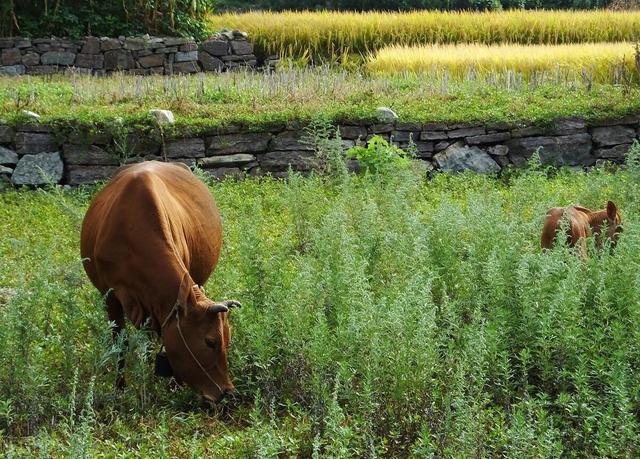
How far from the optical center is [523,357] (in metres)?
5.85

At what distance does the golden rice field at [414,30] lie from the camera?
22.5 meters

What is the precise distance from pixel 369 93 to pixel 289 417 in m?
8.50

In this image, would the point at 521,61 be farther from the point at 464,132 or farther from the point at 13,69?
the point at 13,69

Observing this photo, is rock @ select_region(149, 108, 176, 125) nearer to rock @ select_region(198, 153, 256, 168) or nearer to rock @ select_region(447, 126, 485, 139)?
rock @ select_region(198, 153, 256, 168)

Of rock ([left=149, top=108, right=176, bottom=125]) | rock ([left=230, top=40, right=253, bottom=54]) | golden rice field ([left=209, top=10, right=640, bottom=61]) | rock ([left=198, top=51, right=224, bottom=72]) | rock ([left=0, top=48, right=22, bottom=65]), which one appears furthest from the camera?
golden rice field ([left=209, top=10, right=640, bottom=61])

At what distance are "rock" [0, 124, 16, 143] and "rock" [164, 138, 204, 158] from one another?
1823 millimetres

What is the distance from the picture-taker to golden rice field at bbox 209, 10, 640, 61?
22500mm

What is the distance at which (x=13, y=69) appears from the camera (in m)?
19.3

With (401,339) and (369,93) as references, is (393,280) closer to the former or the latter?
(401,339)

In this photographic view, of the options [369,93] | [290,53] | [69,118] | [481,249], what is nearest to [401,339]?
[481,249]

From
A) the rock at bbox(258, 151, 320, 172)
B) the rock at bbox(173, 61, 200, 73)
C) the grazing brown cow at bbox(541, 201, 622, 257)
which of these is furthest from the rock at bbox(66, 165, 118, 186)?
the rock at bbox(173, 61, 200, 73)

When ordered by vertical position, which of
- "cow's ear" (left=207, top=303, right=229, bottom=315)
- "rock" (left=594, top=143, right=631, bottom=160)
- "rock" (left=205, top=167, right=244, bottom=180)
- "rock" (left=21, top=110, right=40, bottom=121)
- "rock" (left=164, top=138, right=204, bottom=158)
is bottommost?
"rock" (left=205, top=167, right=244, bottom=180)

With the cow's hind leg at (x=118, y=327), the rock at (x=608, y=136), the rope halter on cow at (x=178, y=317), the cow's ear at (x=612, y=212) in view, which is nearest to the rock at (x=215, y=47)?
the rock at (x=608, y=136)

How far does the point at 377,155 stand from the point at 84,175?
11.4 ft
